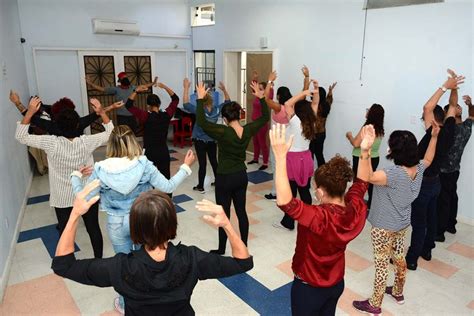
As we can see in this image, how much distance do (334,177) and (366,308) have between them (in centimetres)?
160

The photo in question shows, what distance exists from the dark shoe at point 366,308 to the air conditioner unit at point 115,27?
710cm

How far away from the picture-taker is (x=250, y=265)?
1.45 metres

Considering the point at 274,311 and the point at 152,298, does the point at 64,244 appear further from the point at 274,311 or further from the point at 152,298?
the point at 274,311

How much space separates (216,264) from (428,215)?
9.96ft

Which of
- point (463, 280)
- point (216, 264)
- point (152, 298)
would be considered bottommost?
point (463, 280)

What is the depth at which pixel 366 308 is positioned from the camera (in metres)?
2.93

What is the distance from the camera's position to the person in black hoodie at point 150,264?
4.41 ft

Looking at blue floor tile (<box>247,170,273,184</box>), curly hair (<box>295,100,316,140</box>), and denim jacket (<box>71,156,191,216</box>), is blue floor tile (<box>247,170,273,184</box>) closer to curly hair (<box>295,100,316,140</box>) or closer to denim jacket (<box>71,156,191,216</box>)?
curly hair (<box>295,100,316,140</box>)

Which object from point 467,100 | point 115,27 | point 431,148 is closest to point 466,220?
point 467,100

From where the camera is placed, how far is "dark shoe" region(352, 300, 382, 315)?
9.50 ft

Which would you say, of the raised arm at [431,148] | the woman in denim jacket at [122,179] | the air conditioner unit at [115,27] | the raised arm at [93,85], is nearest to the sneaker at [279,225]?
the raised arm at [431,148]

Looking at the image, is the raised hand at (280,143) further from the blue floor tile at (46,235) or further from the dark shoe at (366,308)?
the blue floor tile at (46,235)

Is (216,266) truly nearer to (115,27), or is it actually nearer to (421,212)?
(421,212)

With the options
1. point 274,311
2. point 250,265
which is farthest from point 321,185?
point 274,311
